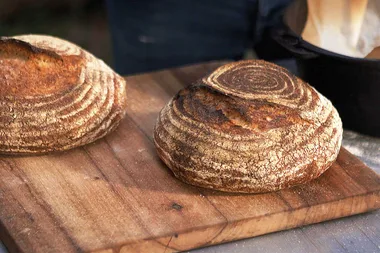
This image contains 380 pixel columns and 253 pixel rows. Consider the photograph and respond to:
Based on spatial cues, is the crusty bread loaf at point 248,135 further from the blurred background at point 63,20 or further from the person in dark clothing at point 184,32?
the blurred background at point 63,20

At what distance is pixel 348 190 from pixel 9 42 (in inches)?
38.6

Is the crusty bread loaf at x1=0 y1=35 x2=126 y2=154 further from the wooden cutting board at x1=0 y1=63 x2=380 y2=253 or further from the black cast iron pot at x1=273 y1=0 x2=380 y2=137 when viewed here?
the black cast iron pot at x1=273 y1=0 x2=380 y2=137

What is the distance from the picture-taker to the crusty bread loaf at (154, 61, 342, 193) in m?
1.66

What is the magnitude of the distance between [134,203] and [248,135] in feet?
1.05

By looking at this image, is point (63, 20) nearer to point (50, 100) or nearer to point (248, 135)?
point (50, 100)

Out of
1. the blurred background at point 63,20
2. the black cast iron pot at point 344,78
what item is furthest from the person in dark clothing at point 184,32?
the blurred background at point 63,20

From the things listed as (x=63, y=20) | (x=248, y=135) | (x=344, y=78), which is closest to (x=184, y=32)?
(x=344, y=78)

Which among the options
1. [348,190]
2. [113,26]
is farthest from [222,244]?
[113,26]

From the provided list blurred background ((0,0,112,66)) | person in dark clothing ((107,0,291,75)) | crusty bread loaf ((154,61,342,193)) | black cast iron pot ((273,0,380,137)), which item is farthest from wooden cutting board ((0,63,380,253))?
blurred background ((0,0,112,66))

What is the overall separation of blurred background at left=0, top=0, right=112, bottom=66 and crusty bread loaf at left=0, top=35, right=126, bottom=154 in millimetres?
2754

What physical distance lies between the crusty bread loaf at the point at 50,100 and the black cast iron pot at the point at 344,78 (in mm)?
535

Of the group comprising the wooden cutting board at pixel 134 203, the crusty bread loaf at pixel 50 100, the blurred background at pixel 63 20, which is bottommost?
the blurred background at pixel 63 20

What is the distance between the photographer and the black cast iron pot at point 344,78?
1897mm

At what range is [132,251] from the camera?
152 centimetres
